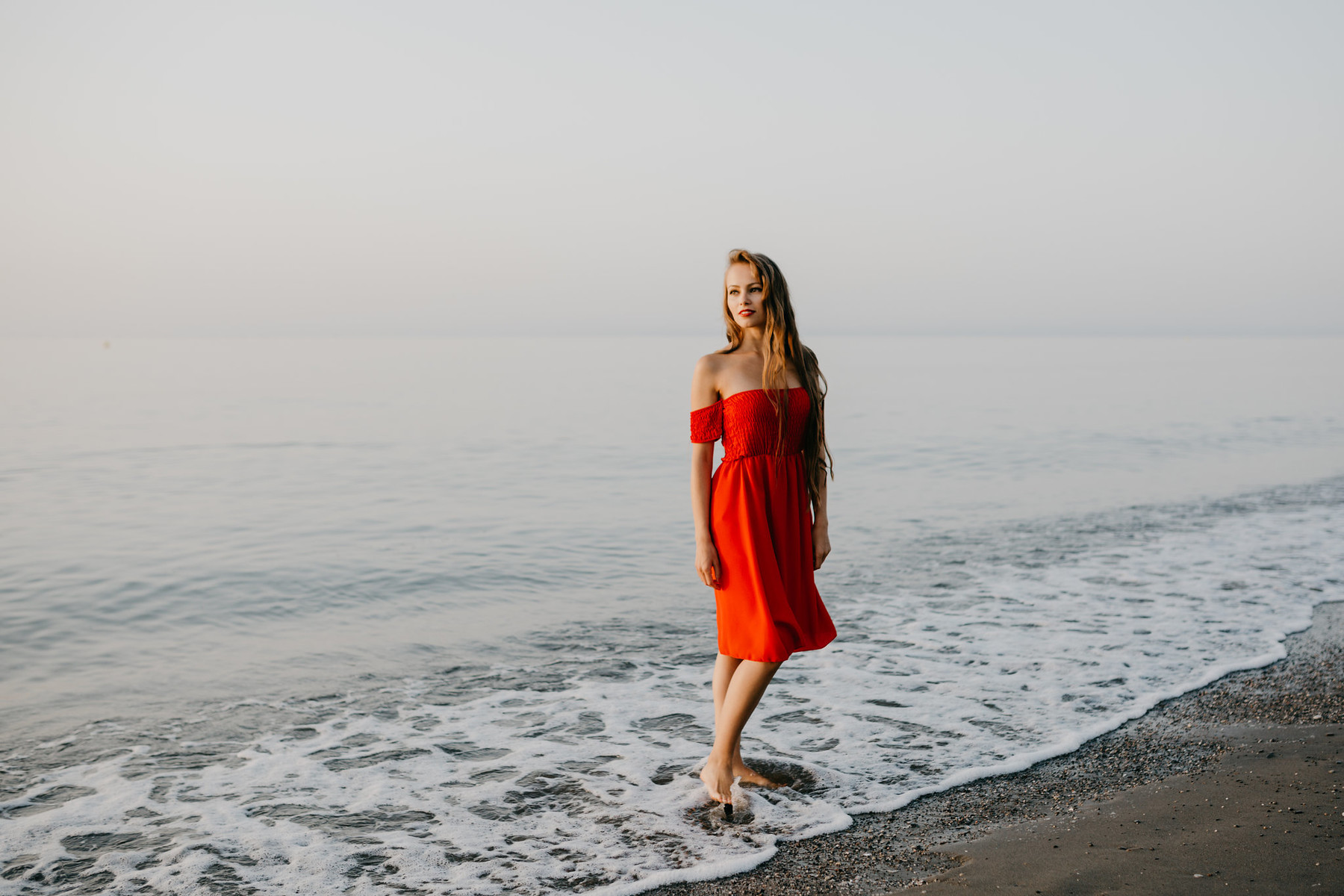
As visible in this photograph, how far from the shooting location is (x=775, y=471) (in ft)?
12.6

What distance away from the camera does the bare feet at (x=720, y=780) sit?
157 inches

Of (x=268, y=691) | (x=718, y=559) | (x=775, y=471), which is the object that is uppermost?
(x=775, y=471)

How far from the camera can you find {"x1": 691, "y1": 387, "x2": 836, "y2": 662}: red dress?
149 inches

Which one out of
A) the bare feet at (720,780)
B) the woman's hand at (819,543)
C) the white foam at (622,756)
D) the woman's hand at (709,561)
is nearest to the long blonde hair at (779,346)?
the woman's hand at (819,543)

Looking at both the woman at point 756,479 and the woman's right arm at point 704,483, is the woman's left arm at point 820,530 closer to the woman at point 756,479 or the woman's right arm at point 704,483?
the woman at point 756,479

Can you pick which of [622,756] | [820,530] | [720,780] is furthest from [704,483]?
[622,756]

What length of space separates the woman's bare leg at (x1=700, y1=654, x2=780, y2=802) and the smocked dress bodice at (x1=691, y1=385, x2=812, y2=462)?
2.84 feet

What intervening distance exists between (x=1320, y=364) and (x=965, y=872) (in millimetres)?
65751

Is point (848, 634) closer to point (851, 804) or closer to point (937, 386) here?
point (851, 804)

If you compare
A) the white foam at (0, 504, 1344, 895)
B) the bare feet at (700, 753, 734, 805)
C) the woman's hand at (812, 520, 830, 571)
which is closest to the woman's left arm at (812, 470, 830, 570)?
the woman's hand at (812, 520, 830, 571)

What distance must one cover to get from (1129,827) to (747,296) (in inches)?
98.1

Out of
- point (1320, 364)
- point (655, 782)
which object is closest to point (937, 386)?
point (1320, 364)

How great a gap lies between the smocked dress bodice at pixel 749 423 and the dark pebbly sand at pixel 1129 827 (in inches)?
60.6

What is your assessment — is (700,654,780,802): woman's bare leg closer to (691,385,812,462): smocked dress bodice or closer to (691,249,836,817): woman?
(691,249,836,817): woman
